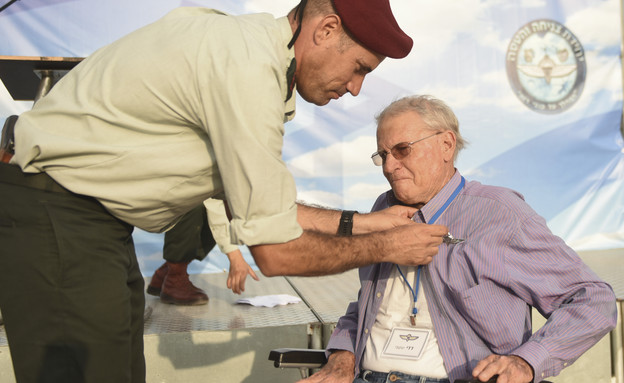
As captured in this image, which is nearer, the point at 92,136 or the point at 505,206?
the point at 92,136

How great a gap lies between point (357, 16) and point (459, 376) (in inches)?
46.5

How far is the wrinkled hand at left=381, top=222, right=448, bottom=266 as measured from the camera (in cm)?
179

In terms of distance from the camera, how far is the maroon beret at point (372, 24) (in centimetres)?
157

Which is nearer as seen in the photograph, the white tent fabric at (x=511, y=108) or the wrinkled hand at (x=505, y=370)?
the wrinkled hand at (x=505, y=370)

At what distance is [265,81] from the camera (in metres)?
1.38

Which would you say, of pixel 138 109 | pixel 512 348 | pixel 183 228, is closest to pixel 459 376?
pixel 512 348

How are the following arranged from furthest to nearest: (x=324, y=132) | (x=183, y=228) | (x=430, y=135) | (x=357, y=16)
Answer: (x=324, y=132) < (x=183, y=228) < (x=430, y=135) < (x=357, y=16)

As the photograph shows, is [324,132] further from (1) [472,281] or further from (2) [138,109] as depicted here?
(2) [138,109]

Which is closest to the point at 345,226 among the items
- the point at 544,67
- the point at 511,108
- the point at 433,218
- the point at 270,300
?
the point at 433,218

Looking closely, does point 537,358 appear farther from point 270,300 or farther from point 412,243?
point 270,300

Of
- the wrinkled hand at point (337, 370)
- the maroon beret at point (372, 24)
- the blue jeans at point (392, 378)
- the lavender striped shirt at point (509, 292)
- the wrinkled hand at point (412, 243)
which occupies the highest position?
the maroon beret at point (372, 24)

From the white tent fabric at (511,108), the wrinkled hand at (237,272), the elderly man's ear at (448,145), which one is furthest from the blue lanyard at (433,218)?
the white tent fabric at (511,108)

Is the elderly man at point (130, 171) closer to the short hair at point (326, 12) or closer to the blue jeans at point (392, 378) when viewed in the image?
the short hair at point (326, 12)

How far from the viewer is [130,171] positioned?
1.49 meters
